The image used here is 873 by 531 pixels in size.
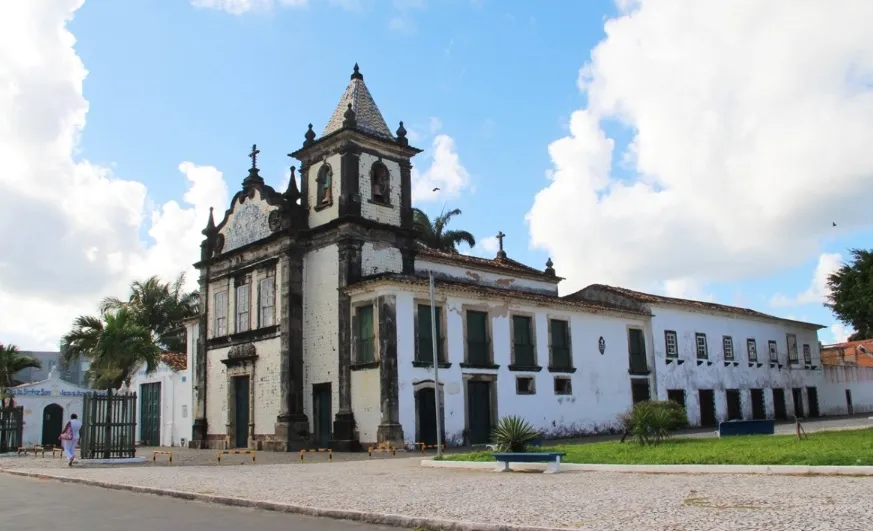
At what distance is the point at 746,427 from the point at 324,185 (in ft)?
52.7

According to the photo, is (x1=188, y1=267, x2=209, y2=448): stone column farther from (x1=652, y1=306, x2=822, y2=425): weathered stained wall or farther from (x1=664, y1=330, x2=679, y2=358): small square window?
(x1=664, y1=330, x2=679, y2=358): small square window

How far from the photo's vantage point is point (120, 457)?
22359mm

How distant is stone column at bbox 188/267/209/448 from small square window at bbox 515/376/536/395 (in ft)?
40.9

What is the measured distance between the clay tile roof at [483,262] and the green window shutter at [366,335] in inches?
167

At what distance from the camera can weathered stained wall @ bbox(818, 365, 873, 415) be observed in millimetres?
45000

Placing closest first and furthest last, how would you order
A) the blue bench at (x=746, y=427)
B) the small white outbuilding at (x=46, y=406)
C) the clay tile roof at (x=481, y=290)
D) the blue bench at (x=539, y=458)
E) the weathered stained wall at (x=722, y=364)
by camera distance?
the blue bench at (x=539, y=458)
the blue bench at (x=746, y=427)
the clay tile roof at (x=481, y=290)
the weathered stained wall at (x=722, y=364)
the small white outbuilding at (x=46, y=406)

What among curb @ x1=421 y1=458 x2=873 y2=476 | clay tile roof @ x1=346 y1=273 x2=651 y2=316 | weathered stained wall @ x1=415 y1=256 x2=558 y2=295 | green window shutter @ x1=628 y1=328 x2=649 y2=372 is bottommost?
curb @ x1=421 y1=458 x2=873 y2=476

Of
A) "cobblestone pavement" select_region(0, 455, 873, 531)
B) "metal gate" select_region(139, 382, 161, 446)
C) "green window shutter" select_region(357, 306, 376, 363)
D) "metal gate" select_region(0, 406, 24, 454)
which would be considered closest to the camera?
"cobblestone pavement" select_region(0, 455, 873, 531)

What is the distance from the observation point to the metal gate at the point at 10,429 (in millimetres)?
27781

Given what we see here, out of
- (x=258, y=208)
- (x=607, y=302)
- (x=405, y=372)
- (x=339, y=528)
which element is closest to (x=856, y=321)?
(x=607, y=302)

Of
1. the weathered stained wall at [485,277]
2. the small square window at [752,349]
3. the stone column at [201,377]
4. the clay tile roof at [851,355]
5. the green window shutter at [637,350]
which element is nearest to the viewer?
the weathered stained wall at [485,277]

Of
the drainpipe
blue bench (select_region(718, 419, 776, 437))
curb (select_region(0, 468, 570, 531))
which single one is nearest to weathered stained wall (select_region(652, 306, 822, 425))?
blue bench (select_region(718, 419, 776, 437))

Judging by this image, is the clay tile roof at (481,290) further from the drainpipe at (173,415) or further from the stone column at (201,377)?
the drainpipe at (173,415)

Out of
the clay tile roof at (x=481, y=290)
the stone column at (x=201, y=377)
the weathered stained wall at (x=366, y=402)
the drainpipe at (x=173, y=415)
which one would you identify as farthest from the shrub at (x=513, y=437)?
the drainpipe at (x=173, y=415)
